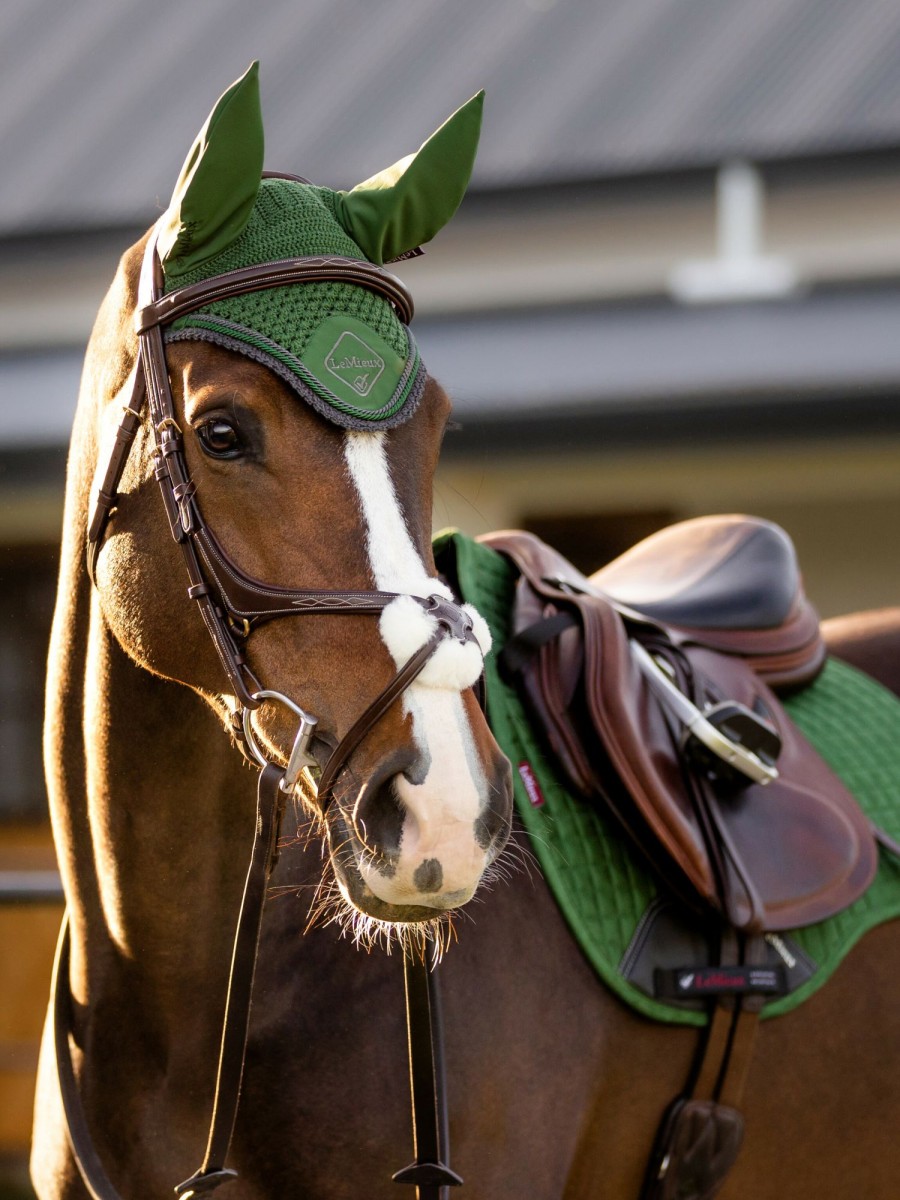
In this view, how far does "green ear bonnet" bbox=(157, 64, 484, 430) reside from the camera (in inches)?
60.4

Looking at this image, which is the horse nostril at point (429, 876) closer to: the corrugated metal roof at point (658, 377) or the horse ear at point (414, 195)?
the horse ear at point (414, 195)

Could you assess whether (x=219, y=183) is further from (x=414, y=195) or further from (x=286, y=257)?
(x=414, y=195)

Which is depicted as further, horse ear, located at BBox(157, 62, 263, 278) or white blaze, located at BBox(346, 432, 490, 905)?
horse ear, located at BBox(157, 62, 263, 278)

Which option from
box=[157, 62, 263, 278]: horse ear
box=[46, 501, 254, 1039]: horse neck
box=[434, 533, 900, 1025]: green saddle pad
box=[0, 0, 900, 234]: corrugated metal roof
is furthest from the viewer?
box=[0, 0, 900, 234]: corrugated metal roof

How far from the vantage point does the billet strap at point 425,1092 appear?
1.68 m

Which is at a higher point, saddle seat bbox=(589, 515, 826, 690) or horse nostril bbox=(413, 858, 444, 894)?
saddle seat bbox=(589, 515, 826, 690)

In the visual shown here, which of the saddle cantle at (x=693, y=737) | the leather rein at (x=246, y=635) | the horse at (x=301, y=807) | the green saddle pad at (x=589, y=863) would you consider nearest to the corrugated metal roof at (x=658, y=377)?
the saddle cantle at (x=693, y=737)

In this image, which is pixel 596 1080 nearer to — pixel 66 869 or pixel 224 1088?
pixel 224 1088

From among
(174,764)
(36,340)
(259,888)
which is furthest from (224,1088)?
(36,340)

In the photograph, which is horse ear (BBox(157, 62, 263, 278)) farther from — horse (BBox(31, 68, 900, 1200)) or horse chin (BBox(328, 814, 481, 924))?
horse chin (BBox(328, 814, 481, 924))

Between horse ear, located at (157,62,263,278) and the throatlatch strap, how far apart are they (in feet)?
2.22

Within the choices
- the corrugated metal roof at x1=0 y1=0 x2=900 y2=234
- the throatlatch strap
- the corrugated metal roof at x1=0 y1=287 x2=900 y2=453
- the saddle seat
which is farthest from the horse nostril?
the corrugated metal roof at x1=0 y1=0 x2=900 y2=234

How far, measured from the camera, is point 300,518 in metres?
1.53

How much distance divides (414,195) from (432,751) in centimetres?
79
